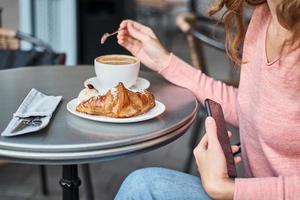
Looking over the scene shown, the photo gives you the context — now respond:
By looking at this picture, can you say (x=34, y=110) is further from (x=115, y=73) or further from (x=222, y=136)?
(x=222, y=136)

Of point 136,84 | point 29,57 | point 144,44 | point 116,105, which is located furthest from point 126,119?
point 29,57

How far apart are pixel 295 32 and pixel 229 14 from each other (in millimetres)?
269

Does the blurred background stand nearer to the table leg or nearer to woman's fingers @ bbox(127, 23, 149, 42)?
woman's fingers @ bbox(127, 23, 149, 42)

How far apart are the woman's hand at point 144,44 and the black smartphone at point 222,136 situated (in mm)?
283

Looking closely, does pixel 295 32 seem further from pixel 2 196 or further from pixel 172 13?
pixel 172 13

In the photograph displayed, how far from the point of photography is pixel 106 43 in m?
3.33

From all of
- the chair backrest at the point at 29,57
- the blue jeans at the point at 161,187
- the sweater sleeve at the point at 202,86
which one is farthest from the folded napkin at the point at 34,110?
the chair backrest at the point at 29,57

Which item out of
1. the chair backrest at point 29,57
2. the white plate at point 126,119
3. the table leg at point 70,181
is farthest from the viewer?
the chair backrest at point 29,57

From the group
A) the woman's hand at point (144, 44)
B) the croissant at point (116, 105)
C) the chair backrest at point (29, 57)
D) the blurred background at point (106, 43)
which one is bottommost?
the blurred background at point (106, 43)

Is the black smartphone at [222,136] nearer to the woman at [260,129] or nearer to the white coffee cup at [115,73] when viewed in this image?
the woman at [260,129]

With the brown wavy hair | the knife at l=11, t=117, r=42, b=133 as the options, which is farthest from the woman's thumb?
the knife at l=11, t=117, r=42, b=133

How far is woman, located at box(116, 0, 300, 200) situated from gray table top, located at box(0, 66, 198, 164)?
10 centimetres

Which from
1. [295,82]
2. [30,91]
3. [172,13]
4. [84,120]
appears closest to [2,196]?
[30,91]

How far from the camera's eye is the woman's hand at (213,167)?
36.3 inches
